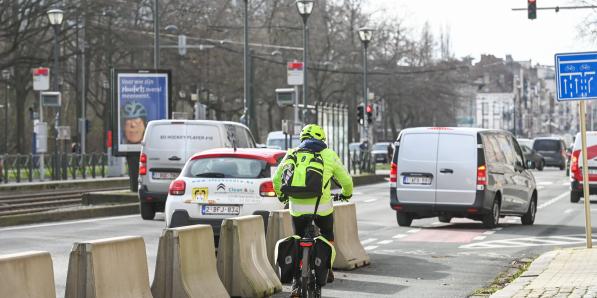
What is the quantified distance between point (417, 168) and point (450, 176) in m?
0.62

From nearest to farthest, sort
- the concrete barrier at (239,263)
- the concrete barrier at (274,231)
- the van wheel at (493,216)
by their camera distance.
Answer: the concrete barrier at (239,263), the concrete barrier at (274,231), the van wheel at (493,216)

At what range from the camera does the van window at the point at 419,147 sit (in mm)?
23719

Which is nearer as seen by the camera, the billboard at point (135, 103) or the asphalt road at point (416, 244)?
the asphalt road at point (416, 244)

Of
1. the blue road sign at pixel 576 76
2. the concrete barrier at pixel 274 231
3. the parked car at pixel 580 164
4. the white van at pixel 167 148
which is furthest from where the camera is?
the parked car at pixel 580 164

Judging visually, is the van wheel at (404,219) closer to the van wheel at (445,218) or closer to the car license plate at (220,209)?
the van wheel at (445,218)

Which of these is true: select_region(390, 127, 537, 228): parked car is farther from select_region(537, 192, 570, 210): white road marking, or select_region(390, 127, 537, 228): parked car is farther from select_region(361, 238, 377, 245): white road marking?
select_region(537, 192, 570, 210): white road marking

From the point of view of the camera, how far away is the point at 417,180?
2375 centimetres

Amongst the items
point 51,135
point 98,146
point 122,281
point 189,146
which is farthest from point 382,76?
point 122,281

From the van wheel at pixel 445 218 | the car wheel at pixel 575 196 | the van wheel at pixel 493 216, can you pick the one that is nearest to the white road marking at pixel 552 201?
the car wheel at pixel 575 196

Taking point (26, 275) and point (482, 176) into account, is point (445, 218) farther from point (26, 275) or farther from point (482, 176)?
point (26, 275)

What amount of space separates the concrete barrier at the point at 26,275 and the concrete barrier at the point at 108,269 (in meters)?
0.59

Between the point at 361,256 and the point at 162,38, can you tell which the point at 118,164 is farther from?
the point at 361,256

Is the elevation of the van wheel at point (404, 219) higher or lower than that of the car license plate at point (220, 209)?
lower

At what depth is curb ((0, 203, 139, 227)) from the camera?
2462cm
